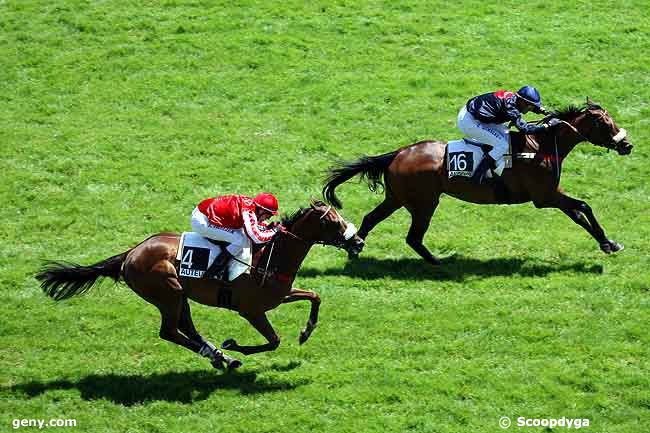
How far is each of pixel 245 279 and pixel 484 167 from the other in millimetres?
4471

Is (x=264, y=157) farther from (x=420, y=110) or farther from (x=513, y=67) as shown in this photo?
(x=513, y=67)

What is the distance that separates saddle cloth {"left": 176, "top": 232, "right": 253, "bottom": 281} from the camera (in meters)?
13.2

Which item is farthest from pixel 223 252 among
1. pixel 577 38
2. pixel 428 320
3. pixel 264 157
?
pixel 577 38

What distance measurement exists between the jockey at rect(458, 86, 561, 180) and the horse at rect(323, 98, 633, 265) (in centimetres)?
23

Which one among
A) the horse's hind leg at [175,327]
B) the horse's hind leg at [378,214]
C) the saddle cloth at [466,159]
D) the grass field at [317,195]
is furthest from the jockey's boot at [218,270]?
the saddle cloth at [466,159]

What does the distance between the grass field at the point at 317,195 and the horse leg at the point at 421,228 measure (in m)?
0.19

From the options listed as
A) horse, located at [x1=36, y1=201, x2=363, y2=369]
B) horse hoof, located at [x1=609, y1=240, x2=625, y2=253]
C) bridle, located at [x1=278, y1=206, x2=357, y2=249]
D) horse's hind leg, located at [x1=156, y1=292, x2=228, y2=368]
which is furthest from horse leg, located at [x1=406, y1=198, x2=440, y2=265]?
horse's hind leg, located at [x1=156, y1=292, x2=228, y2=368]

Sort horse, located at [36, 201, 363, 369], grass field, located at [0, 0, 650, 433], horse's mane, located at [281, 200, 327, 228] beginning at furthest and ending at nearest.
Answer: horse's mane, located at [281, 200, 327, 228] < horse, located at [36, 201, 363, 369] < grass field, located at [0, 0, 650, 433]

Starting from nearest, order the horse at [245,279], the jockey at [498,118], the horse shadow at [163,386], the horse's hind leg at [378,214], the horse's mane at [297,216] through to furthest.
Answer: the horse shadow at [163,386] < the horse at [245,279] < the horse's mane at [297,216] < the jockey at [498,118] < the horse's hind leg at [378,214]

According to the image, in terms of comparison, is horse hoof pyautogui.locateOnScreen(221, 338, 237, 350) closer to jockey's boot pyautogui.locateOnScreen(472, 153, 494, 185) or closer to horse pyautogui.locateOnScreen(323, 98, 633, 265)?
horse pyautogui.locateOnScreen(323, 98, 633, 265)

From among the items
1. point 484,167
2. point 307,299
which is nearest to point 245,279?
point 307,299

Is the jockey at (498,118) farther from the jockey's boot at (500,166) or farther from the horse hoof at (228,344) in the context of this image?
the horse hoof at (228,344)

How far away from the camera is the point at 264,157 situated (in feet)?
65.4

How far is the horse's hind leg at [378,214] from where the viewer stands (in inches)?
653
